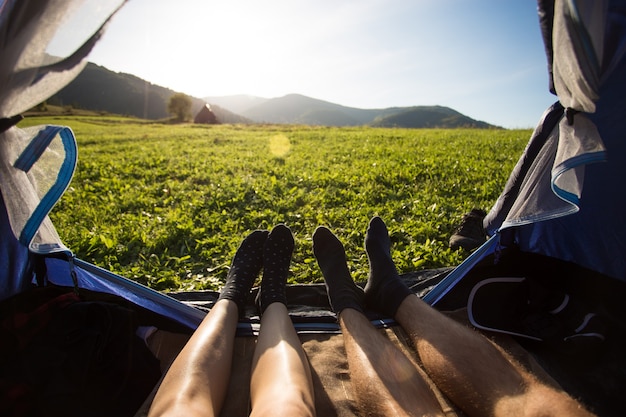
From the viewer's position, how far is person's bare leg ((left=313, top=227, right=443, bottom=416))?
1.44 m

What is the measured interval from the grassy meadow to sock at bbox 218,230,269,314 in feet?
1.51

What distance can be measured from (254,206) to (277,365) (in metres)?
3.27

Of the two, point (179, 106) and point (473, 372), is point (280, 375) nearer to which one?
point (473, 372)

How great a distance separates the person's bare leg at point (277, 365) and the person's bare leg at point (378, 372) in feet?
0.78

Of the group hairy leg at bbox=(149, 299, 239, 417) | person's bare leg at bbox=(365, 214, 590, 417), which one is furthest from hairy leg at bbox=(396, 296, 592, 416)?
hairy leg at bbox=(149, 299, 239, 417)

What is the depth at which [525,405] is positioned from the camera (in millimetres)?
1360

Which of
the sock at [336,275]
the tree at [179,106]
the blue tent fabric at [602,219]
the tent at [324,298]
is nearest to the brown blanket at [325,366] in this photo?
the tent at [324,298]

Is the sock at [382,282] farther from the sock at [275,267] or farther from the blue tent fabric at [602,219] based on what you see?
the blue tent fabric at [602,219]

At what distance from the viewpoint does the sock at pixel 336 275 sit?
217 cm

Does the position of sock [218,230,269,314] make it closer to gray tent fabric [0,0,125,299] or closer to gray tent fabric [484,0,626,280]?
gray tent fabric [0,0,125,299]

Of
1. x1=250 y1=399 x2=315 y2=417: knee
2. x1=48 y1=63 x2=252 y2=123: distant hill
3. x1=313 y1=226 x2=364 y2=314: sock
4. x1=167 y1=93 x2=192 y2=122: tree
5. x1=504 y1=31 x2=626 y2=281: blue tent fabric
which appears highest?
x1=48 y1=63 x2=252 y2=123: distant hill

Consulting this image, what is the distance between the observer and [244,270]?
2.58 metres

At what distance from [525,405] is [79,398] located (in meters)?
1.85

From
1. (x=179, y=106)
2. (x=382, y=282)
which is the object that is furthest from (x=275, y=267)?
(x=179, y=106)
